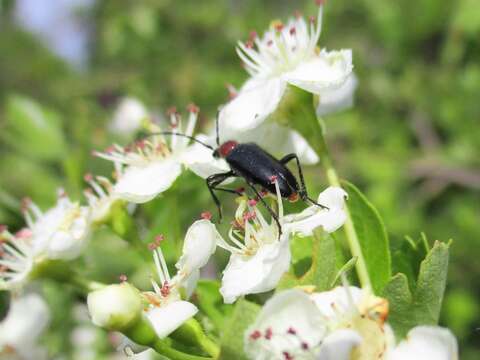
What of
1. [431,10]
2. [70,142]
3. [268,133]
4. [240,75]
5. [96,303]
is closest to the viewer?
[96,303]

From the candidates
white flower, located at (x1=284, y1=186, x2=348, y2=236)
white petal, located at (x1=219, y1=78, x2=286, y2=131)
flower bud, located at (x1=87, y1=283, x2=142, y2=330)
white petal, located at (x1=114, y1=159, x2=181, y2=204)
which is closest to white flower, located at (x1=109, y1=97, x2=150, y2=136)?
Result: white petal, located at (x1=114, y1=159, x2=181, y2=204)

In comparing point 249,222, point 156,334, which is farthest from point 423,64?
point 156,334

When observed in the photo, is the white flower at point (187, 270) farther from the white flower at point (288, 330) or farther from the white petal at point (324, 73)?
the white petal at point (324, 73)

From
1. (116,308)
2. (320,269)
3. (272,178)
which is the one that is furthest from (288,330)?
(272,178)

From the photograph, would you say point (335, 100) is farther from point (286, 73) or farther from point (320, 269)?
point (320, 269)

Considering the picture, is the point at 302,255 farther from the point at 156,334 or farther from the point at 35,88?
the point at 35,88
